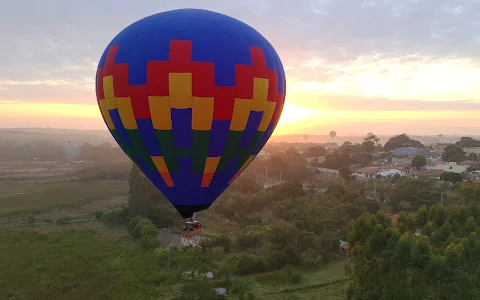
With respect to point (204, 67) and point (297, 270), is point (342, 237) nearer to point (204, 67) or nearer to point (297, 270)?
point (297, 270)

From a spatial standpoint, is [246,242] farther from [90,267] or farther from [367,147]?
[367,147]

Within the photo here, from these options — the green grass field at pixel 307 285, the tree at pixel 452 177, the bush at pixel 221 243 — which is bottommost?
the green grass field at pixel 307 285

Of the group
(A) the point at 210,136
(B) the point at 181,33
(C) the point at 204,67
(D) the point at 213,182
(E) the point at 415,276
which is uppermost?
(B) the point at 181,33

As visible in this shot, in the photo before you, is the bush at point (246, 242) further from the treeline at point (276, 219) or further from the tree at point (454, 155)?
the tree at point (454, 155)

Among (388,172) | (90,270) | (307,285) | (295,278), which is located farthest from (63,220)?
(388,172)

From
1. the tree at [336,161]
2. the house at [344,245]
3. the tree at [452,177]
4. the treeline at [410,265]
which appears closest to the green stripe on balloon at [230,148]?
the treeline at [410,265]

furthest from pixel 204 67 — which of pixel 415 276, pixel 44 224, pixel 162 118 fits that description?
pixel 44 224
